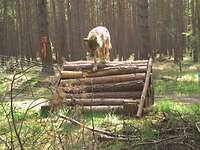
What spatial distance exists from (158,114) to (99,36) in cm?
337

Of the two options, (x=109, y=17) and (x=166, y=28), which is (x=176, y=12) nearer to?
(x=166, y=28)

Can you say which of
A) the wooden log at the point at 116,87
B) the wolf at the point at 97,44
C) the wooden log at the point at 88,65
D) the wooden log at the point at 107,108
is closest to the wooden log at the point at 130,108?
the wooden log at the point at 107,108

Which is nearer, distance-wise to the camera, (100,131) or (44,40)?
(100,131)

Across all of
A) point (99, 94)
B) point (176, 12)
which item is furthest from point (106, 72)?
point (176, 12)

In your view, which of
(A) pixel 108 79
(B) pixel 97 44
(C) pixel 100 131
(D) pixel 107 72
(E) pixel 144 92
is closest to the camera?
(C) pixel 100 131

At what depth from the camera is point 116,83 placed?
40.1ft

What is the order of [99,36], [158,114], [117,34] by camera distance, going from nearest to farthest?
[158,114] → [99,36] → [117,34]

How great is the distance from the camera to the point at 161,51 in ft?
160

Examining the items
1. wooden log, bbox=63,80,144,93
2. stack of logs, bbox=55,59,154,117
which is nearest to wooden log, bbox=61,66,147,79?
stack of logs, bbox=55,59,154,117

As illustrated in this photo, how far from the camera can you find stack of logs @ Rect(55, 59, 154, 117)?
11.6m

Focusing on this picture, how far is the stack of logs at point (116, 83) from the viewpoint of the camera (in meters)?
11.6

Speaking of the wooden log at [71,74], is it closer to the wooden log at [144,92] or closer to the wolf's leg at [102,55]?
the wolf's leg at [102,55]

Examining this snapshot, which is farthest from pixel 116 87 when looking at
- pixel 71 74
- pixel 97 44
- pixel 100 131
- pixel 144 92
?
pixel 100 131

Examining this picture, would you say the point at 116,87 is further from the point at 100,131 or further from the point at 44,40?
the point at 44,40
